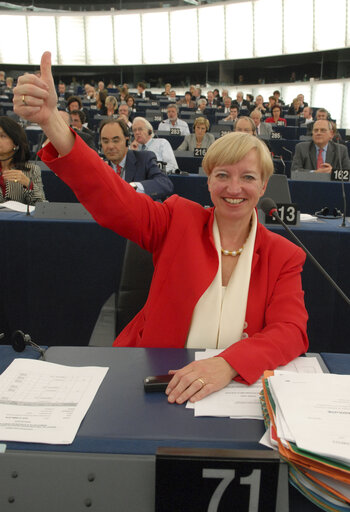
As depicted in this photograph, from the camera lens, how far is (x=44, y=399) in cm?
88

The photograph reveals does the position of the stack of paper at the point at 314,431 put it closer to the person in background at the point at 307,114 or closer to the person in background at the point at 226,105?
the person in background at the point at 307,114

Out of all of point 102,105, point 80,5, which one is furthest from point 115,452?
point 80,5

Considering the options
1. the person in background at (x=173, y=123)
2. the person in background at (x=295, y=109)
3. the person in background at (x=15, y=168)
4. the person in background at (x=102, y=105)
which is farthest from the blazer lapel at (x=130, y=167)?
the person in background at (x=295, y=109)

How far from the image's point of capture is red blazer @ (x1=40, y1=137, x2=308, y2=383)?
43.9 inches

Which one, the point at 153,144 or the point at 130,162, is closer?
the point at 130,162

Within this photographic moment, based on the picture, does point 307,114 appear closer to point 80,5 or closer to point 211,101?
point 211,101

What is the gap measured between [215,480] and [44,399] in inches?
15.3

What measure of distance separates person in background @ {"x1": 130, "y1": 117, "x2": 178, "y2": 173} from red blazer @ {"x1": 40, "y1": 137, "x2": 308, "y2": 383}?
3.51 metres

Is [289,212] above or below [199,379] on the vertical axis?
above

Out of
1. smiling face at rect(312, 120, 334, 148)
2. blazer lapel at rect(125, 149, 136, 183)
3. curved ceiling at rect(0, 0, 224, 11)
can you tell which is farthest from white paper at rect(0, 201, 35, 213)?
curved ceiling at rect(0, 0, 224, 11)

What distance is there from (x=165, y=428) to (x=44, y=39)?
20.6 meters

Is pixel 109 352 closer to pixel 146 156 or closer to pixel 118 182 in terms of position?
pixel 118 182

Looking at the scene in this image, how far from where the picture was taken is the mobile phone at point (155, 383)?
92cm

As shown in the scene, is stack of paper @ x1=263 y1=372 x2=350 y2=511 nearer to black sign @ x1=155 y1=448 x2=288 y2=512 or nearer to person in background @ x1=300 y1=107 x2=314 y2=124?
black sign @ x1=155 y1=448 x2=288 y2=512
